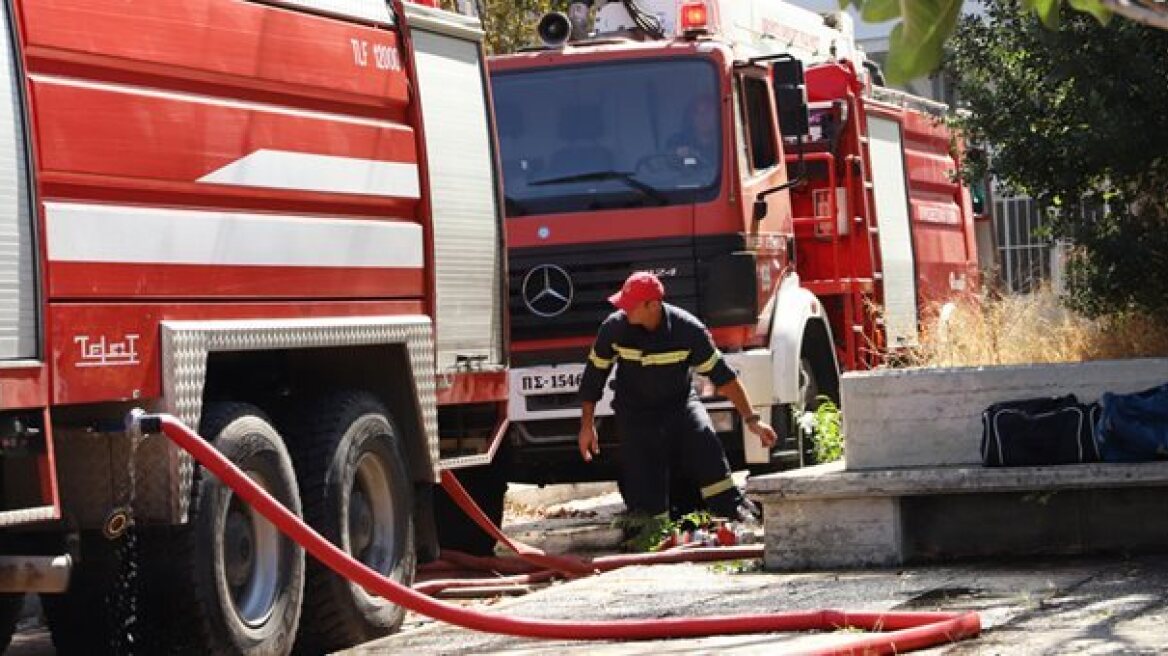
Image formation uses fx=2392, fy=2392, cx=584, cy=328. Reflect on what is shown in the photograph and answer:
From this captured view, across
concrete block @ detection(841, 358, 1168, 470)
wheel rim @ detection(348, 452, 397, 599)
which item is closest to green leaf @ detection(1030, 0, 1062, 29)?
wheel rim @ detection(348, 452, 397, 599)

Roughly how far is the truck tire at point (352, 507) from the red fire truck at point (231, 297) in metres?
0.01

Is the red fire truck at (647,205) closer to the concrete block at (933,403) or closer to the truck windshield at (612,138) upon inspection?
the truck windshield at (612,138)

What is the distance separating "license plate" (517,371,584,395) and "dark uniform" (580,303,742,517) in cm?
112

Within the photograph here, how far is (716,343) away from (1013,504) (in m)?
3.41

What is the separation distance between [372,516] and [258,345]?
136 centimetres

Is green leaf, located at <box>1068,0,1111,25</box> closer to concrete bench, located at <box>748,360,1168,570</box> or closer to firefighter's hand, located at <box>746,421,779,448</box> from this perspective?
concrete bench, located at <box>748,360,1168,570</box>

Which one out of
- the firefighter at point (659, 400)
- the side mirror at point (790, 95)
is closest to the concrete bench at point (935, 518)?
the firefighter at point (659, 400)

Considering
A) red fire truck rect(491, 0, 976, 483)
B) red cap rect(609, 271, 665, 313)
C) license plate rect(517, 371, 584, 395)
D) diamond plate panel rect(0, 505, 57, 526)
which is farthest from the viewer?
license plate rect(517, 371, 584, 395)

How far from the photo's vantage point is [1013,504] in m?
10.6

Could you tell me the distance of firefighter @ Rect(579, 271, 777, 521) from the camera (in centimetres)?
1221

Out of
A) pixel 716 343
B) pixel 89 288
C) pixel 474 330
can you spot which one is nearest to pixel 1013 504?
pixel 474 330

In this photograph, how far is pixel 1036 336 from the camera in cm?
1303

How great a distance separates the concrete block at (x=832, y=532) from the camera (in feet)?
34.5

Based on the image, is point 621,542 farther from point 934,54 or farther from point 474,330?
point 934,54
